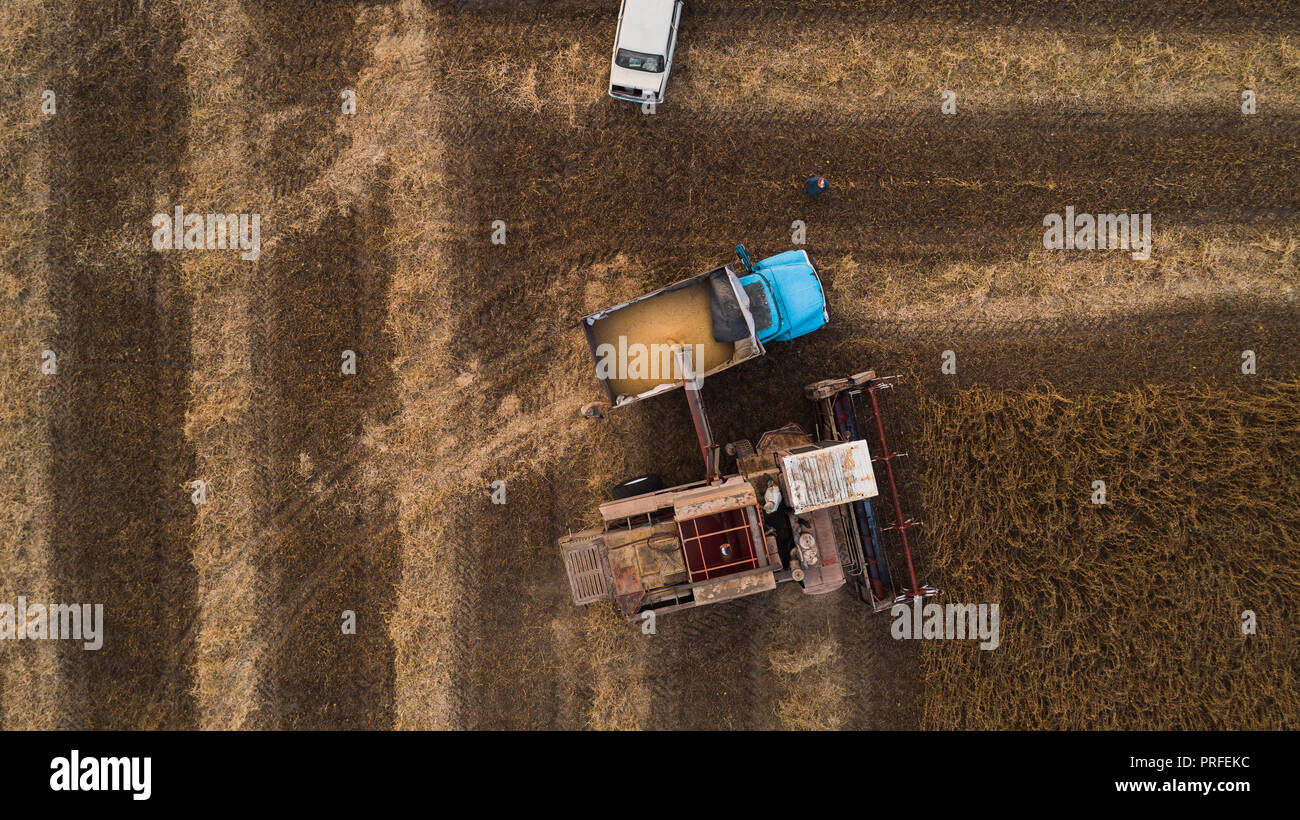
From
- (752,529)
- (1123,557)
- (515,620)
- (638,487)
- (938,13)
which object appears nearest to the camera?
(752,529)

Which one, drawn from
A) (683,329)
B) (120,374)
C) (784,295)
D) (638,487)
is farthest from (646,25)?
(120,374)

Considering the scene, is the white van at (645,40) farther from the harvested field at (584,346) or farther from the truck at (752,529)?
the truck at (752,529)

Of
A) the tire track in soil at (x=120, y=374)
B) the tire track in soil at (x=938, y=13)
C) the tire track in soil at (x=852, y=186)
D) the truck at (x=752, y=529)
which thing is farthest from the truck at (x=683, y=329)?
the tire track in soil at (x=120, y=374)

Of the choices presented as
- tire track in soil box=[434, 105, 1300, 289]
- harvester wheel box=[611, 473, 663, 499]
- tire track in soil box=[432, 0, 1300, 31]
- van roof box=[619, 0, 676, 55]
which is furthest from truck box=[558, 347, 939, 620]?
tire track in soil box=[432, 0, 1300, 31]

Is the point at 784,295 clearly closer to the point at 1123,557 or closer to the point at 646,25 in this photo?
the point at 646,25

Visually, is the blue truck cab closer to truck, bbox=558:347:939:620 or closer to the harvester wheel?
truck, bbox=558:347:939:620
